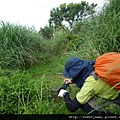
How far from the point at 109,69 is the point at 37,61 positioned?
Answer: 2941mm

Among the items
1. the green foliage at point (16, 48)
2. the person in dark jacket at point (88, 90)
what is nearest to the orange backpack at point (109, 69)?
the person in dark jacket at point (88, 90)

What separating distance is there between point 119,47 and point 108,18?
687 mm

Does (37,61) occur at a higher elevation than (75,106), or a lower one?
higher

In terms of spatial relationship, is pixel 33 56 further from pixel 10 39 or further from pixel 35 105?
pixel 35 105

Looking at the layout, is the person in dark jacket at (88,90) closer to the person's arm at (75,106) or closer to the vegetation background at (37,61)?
the person's arm at (75,106)

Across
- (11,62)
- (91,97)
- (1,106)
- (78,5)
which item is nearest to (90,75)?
(91,97)

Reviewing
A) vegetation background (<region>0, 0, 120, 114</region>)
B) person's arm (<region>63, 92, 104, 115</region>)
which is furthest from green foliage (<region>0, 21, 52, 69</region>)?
person's arm (<region>63, 92, 104, 115</region>)

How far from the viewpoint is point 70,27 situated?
596 cm

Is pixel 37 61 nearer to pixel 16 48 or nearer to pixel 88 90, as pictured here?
pixel 16 48

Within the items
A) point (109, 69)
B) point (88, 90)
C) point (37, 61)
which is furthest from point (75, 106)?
point (37, 61)

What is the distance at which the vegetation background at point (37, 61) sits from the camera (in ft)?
7.20

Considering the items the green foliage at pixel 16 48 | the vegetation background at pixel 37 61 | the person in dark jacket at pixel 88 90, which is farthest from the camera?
the green foliage at pixel 16 48

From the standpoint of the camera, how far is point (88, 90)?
198 cm

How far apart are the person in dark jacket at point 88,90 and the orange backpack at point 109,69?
0.34 ft
